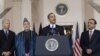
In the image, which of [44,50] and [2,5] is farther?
[2,5]

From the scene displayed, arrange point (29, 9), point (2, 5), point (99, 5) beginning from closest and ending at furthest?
1. point (2, 5)
2. point (99, 5)
3. point (29, 9)

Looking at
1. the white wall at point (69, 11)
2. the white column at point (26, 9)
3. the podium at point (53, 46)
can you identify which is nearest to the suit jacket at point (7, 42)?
the podium at point (53, 46)

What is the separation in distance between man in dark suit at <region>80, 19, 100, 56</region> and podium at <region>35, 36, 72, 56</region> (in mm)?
857

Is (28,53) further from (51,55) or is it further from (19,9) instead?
(19,9)

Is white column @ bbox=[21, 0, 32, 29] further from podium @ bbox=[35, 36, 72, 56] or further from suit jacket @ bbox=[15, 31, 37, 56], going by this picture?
podium @ bbox=[35, 36, 72, 56]

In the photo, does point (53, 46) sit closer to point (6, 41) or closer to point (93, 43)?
point (93, 43)

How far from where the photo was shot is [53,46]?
16.7 ft

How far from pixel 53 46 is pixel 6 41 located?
1.24 meters

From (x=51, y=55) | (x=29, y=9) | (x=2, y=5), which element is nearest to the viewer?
(x=51, y=55)

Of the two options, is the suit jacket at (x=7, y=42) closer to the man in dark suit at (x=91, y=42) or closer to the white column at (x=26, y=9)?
the man in dark suit at (x=91, y=42)

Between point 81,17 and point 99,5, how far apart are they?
4.74 feet

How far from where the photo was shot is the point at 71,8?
1241cm

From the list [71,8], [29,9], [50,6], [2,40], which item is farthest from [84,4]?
[2,40]

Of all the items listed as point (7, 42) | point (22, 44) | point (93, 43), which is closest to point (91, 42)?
point (93, 43)
